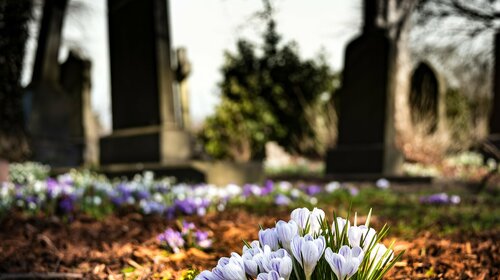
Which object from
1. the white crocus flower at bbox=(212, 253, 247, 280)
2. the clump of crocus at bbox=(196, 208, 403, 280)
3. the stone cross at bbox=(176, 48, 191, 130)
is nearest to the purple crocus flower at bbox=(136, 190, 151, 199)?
the clump of crocus at bbox=(196, 208, 403, 280)

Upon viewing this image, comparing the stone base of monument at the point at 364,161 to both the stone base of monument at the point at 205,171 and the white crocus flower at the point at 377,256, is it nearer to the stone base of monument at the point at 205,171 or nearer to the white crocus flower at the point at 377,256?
the stone base of monument at the point at 205,171

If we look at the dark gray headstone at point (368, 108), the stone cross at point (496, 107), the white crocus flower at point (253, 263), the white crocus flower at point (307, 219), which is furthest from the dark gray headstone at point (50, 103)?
the white crocus flower at point (253, 263)

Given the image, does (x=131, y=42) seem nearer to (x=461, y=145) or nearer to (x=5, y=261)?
(x=5, y=261)

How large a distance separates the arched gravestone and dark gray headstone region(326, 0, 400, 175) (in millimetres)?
5446

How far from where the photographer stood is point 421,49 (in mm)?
22703

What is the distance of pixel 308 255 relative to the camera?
5.25ft

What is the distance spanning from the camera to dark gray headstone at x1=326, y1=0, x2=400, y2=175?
10688 mm

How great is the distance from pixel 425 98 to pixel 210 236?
14382 millimetres

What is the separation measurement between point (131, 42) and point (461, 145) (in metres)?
12.6

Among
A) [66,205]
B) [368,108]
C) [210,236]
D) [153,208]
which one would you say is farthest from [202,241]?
[368,108]

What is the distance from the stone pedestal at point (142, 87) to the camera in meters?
8.27

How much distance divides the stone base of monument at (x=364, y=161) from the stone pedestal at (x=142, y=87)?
3.96 metres

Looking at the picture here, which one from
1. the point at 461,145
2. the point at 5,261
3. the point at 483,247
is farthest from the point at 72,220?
the point at 461,145

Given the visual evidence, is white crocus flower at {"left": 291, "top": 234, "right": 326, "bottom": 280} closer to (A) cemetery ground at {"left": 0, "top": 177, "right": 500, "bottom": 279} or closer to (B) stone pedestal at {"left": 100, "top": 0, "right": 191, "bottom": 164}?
(A) cemetery ground at {"left": 0, "top": 177, "right": 500, "bottom": 279}
